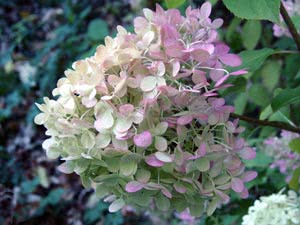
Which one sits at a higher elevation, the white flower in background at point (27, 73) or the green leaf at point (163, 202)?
the green leaf at point (163, 202)

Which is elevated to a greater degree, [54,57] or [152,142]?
[152,142]

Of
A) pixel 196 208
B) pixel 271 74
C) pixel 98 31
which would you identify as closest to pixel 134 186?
pixel 196 208

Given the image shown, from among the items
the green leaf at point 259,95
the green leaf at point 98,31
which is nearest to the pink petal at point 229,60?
the green leaf at point 259,95

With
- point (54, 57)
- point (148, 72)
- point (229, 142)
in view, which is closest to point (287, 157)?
point (229, 142)

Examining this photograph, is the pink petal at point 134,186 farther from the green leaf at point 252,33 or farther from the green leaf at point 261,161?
the green leaf at point 252,33

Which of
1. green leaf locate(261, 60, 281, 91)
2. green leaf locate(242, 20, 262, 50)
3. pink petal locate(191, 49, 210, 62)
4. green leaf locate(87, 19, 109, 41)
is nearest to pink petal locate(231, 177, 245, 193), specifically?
pink petal locate(191, 49, 210, 62)

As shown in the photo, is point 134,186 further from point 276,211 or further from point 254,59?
point 276,211

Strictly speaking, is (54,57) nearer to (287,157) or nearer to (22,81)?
(22,81)
